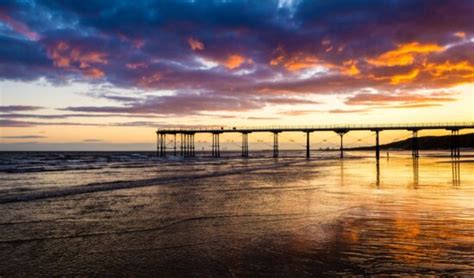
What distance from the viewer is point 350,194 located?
13547mm

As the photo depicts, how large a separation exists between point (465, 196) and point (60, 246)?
481 inches

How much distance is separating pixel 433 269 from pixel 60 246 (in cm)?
597

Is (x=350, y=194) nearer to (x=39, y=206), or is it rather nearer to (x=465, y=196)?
(x=465, y=196)

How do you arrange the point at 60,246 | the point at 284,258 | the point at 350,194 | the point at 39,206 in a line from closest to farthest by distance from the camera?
the point at 284,258, the point at 60,246, the point at 39,206, the point at 350,194

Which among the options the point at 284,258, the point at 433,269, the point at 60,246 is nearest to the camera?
the point at 433,269

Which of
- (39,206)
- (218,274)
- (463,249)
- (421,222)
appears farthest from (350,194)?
(39,206)

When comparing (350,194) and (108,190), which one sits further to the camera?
(108,190)

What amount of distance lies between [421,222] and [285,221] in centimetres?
300

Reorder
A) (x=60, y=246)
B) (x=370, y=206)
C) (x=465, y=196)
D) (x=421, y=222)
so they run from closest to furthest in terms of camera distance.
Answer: (x=60, y=246), (x=421, y=222), (x=370, y=206), (x=465, y=196)

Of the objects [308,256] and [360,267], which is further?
[308,256]

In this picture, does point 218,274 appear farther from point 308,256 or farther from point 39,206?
point 39,206

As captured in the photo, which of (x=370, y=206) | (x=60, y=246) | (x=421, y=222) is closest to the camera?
(x=60, y=246)

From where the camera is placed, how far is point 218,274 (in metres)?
4.89

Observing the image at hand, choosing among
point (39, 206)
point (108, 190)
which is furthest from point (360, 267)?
point (108, 190)
